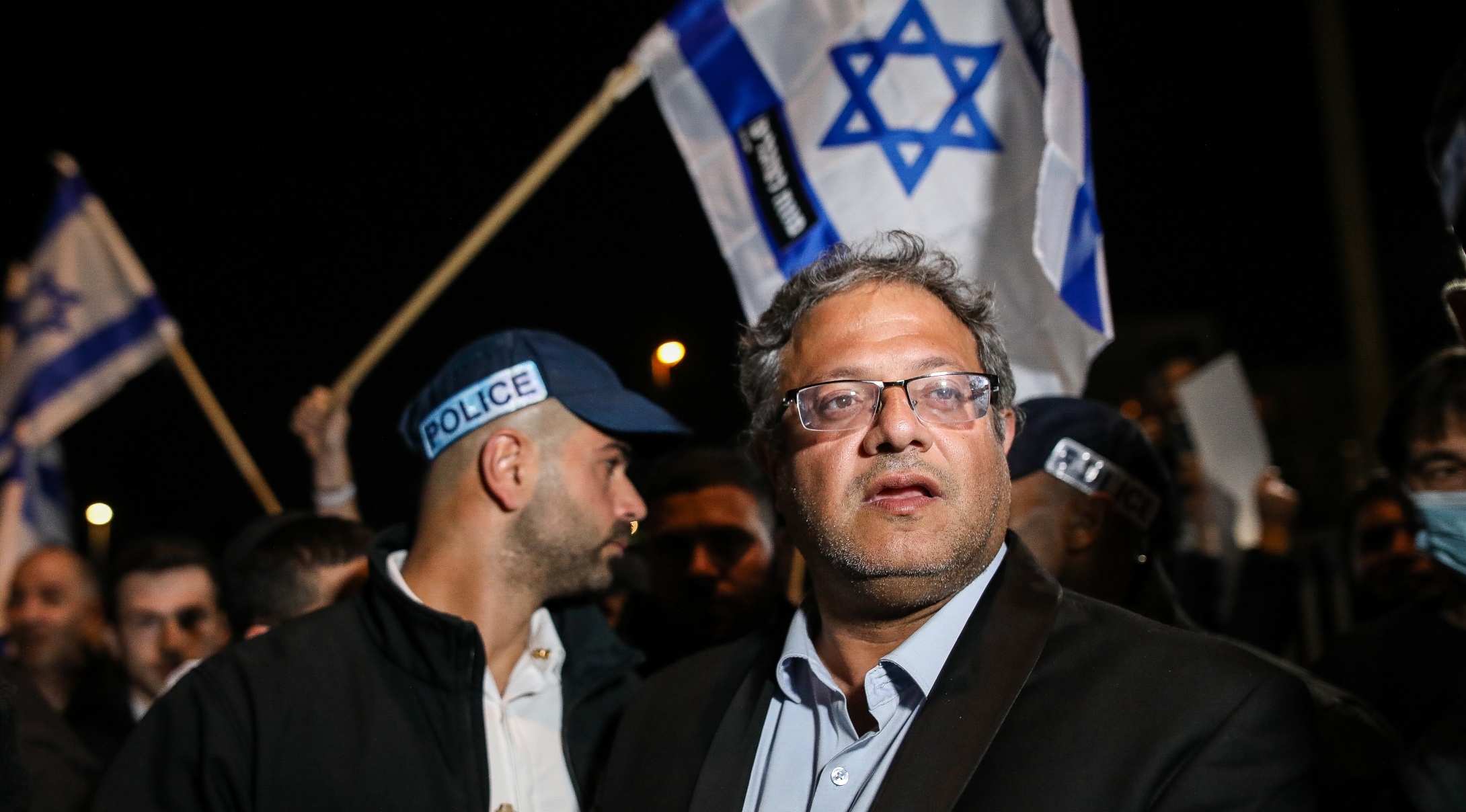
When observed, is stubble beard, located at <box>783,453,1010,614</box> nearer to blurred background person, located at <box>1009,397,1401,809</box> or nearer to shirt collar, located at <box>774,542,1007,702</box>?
shirt collar, located at <box>774,542,1007,702</box>

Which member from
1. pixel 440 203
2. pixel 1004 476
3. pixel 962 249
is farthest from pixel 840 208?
pixel 440 203

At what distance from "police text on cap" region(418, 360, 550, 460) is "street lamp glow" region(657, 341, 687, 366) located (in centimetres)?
356

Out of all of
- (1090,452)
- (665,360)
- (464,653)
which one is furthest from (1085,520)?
(665,360)

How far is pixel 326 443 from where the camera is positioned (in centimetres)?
514

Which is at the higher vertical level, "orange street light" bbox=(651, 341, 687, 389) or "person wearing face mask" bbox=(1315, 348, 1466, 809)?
"orange street light" bbox=(651, 341, 687, 389)

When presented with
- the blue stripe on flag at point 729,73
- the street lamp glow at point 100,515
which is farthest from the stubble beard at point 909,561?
the street lamp glow at point 100,515

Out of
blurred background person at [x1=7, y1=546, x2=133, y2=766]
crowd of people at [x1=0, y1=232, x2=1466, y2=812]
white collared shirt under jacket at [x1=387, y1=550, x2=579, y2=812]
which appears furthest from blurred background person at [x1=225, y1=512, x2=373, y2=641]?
blurred background person at [x1=7, y1=546, x2=133, y2=766]

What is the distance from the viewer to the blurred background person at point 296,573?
12.3 feet

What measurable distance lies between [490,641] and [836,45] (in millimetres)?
2382

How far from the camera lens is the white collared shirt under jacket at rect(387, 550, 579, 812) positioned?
8.99 ft

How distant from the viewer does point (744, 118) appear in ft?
14.1

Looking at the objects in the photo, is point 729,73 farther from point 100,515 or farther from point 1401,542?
point 100,515

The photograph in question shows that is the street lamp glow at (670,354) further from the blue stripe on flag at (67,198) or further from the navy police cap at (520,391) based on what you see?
the navy police cap at (520,391)

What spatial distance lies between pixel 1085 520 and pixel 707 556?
4.35ft
